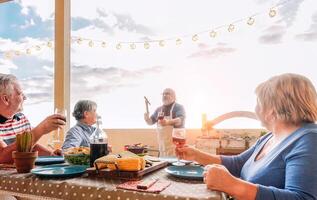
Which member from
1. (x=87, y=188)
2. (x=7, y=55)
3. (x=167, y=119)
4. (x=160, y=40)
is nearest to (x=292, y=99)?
(x=87, y=188)

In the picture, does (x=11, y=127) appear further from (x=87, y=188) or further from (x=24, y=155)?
(x=87, y=188)

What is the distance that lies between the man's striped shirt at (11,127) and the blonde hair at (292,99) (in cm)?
148

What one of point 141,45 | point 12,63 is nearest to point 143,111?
point 141,45

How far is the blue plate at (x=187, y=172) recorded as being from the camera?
110 centimetres

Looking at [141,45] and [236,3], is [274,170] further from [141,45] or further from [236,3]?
[141,45]

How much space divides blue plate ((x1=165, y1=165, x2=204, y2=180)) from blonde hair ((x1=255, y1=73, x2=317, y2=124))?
15.6 inches

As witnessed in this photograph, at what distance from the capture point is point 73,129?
2.10 meters

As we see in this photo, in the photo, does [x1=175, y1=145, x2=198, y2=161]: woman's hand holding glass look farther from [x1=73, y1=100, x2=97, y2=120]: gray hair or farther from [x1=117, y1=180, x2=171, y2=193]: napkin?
[x1=73, y1=100, x2=97, y2=120]: gray hair

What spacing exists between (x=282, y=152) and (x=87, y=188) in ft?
2.34

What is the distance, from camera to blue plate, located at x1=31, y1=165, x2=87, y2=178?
3.57 feet

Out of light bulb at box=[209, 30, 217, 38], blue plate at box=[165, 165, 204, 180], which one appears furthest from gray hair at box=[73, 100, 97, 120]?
light bulb at box=[209, 30, 217, 38]

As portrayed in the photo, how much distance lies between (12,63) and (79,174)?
3901 millimetres

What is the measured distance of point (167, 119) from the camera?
11.6ft

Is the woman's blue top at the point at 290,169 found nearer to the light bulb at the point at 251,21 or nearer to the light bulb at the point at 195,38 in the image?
the light bulb at the point at 251,21
